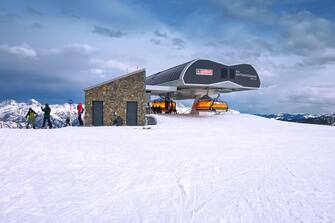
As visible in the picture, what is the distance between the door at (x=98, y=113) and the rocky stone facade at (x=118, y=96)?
24 cm

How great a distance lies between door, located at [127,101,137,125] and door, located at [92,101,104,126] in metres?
2.17

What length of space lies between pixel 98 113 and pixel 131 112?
9.03 ft

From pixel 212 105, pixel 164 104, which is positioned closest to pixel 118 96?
pixel 212 105

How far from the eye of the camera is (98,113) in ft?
65.7

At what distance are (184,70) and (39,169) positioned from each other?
857 inches

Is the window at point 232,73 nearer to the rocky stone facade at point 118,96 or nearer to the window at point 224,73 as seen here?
the window at point 224,73

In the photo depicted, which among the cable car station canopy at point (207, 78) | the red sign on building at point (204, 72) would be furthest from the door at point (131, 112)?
the red sign on building at point (204, 72)

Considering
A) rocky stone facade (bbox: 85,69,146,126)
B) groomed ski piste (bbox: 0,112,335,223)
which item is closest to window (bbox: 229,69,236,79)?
rocky stone facade (bbox: 85,69,146,126)

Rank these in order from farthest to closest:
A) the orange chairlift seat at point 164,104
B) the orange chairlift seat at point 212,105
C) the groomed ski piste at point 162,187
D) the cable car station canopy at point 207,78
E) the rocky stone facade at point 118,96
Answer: the orange chairlift seat at point 164,104 < the orange chairlift seat at point 212,105 < the cable car station canopy at point 207,78 < the rocky stone facade at point 118,96 < the groomed ski piste at point 162,187

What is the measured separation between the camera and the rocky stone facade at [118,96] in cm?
1988

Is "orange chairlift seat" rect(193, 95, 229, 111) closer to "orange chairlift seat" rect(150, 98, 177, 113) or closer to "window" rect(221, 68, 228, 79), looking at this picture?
"window" rect(221, 68, 228, 79)

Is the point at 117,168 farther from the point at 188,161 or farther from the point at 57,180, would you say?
the point at 188,161

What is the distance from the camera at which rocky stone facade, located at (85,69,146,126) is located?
1988 centimetres

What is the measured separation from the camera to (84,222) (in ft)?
10.2
